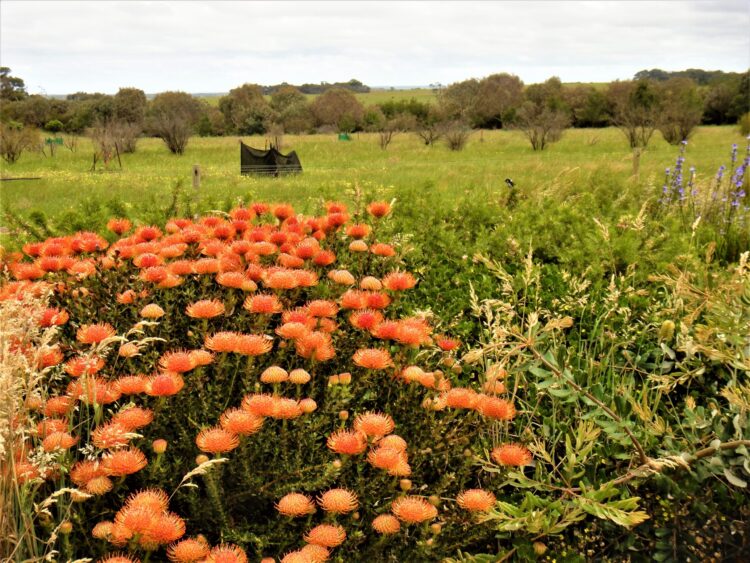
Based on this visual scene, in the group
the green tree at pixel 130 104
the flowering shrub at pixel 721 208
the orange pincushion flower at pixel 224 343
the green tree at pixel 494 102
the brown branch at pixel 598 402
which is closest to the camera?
the orange pincushion flower at pixel 224 343

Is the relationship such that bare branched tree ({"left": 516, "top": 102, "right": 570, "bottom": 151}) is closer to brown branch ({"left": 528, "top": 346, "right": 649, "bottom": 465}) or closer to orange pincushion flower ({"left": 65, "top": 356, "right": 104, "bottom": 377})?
brown branch ({"left": 528, "top": 346, "right": 649, "bottom": 465})

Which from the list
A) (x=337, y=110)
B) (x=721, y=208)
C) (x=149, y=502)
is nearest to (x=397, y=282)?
(x=149, y=502)

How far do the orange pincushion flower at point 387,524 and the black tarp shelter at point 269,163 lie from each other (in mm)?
17181

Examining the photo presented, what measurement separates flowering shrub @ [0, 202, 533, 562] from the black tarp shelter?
1641 centimetres

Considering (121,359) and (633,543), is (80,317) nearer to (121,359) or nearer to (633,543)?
(121,359)

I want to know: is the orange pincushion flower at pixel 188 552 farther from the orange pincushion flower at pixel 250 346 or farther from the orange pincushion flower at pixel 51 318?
the orange pincushion flower at pixel 51 318

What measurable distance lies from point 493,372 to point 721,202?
503 cm

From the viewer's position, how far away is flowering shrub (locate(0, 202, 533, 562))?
1.61 m

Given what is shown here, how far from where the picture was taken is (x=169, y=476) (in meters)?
1.82

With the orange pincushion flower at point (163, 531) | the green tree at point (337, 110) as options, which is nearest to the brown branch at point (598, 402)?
the orange pincushion flower at point (163, 531)

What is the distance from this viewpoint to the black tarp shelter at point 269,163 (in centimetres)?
1864

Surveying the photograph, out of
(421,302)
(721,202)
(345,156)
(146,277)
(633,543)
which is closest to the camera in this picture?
(633,543)

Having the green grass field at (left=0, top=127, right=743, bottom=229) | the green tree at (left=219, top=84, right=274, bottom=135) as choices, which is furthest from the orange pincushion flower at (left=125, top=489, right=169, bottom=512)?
the green tree at (left=219, top=84, right=274, bottom=135)

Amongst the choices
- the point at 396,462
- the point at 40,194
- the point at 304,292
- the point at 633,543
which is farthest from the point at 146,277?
the point at 40,194
